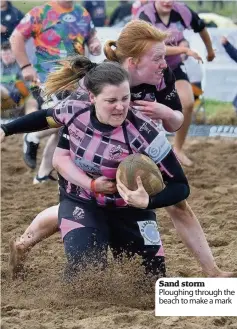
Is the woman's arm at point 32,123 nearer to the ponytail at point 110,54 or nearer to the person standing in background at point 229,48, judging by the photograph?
the ponytail at point 110,54

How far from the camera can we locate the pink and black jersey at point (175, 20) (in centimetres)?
914

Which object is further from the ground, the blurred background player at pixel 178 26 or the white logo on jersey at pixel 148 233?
the white logo on jersey at pixel 148 233

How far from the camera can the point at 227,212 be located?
24.6 ft

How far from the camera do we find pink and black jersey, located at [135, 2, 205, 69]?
9.14 metres

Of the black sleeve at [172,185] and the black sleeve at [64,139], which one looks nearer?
the black sleeve at [172,185]

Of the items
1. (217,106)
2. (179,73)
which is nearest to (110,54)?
(179,73)

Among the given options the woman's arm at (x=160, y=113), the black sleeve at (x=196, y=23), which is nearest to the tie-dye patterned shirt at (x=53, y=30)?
the black sleeve at (x=196, y=23)

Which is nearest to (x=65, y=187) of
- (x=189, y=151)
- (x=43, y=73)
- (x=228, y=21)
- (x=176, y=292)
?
(x=176, y=292)

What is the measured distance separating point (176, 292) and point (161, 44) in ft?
5.12

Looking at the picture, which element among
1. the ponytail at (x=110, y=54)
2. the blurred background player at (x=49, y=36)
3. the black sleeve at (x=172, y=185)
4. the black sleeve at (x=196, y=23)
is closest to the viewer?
the black sleeve at (x=172, y=185)

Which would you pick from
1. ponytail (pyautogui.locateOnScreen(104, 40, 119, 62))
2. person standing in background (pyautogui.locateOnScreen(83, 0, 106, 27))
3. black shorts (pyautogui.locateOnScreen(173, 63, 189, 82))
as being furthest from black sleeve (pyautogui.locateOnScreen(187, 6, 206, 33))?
person standing in background (pyautogui.locateOnScreen(83, 0, 106, 27))

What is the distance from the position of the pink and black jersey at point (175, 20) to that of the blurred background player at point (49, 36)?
59 cm

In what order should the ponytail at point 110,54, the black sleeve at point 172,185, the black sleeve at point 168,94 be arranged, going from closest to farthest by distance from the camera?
1. the black sleeve at point 172,185
2. the ponytail at point 110,54
3. the black sleeve at point 168,94

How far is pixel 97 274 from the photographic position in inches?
211
